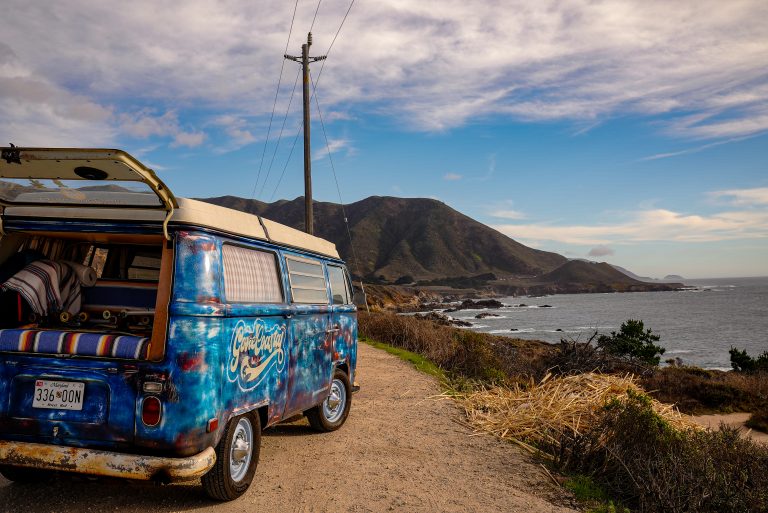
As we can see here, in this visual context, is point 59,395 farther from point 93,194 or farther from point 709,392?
point 709,392

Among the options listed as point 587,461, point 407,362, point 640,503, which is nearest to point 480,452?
point 587,461

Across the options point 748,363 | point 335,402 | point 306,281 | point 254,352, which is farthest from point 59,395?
point 748,363

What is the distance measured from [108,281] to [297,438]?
9.61 feet

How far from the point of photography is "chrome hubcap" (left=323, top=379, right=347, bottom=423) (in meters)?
7.04

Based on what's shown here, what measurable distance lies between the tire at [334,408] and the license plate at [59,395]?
3206 millimetres

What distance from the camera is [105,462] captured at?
3768 millimetres

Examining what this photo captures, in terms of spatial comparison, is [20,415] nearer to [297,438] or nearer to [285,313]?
[285,313]

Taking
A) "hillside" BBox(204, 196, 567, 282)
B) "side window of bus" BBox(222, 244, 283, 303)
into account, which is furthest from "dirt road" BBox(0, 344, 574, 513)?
"hillside" BBox(204, 196, 567, 282)

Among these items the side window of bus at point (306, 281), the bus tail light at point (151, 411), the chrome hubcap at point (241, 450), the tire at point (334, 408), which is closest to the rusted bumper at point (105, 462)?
the bus tail light at point (151, 411)

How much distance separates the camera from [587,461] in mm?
6172

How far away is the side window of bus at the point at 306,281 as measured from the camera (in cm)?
579

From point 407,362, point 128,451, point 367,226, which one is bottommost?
point 407,362

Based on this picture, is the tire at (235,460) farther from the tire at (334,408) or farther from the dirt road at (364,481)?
the tire at (334,408)

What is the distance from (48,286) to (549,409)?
6.59m
